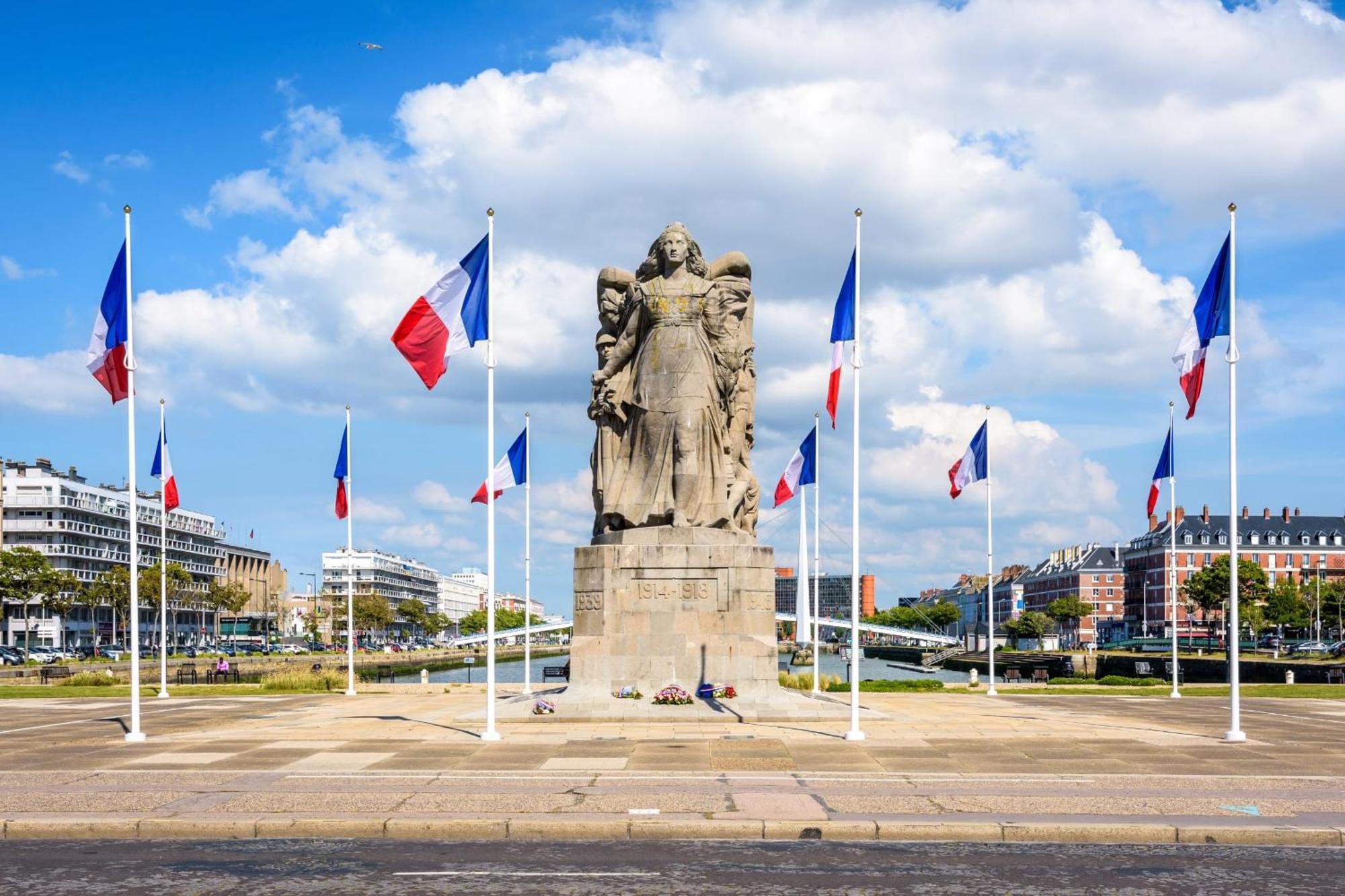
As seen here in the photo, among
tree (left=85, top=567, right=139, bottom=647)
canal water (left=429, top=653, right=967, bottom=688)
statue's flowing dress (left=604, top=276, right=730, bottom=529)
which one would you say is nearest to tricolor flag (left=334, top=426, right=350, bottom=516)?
statue's flowing dress (left=604, top=276, right=730, bottom=529)

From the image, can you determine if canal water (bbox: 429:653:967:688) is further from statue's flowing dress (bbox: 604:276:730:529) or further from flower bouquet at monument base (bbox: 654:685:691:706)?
flower bouquet at monument base (bbox: 654:685:691:706)

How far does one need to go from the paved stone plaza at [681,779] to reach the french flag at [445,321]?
805 centimetres

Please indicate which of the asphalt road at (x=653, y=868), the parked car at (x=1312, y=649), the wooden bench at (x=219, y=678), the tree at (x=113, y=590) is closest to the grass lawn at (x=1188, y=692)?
the asphalt road at (x=653, y=868)

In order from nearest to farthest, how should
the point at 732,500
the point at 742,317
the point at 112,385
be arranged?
the point at 112,385, the point at 732,500, the point at 742,317

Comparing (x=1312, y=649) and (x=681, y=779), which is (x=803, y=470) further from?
(x=1312, y=649)

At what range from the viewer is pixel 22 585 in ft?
334

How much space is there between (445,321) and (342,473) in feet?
67.1

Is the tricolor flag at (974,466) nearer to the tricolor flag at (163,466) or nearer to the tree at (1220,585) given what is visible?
the tricolor flag at (163,466)

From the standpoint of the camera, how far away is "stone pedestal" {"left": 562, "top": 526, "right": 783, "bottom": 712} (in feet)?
109

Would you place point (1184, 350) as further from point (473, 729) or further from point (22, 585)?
point (22, 585)

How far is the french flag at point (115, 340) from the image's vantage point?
29.5 m

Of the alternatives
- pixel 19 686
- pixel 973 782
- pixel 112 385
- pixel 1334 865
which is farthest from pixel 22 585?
pixel 1334 865

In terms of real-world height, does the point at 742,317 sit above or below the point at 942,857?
above

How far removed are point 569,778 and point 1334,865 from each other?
1107cm
